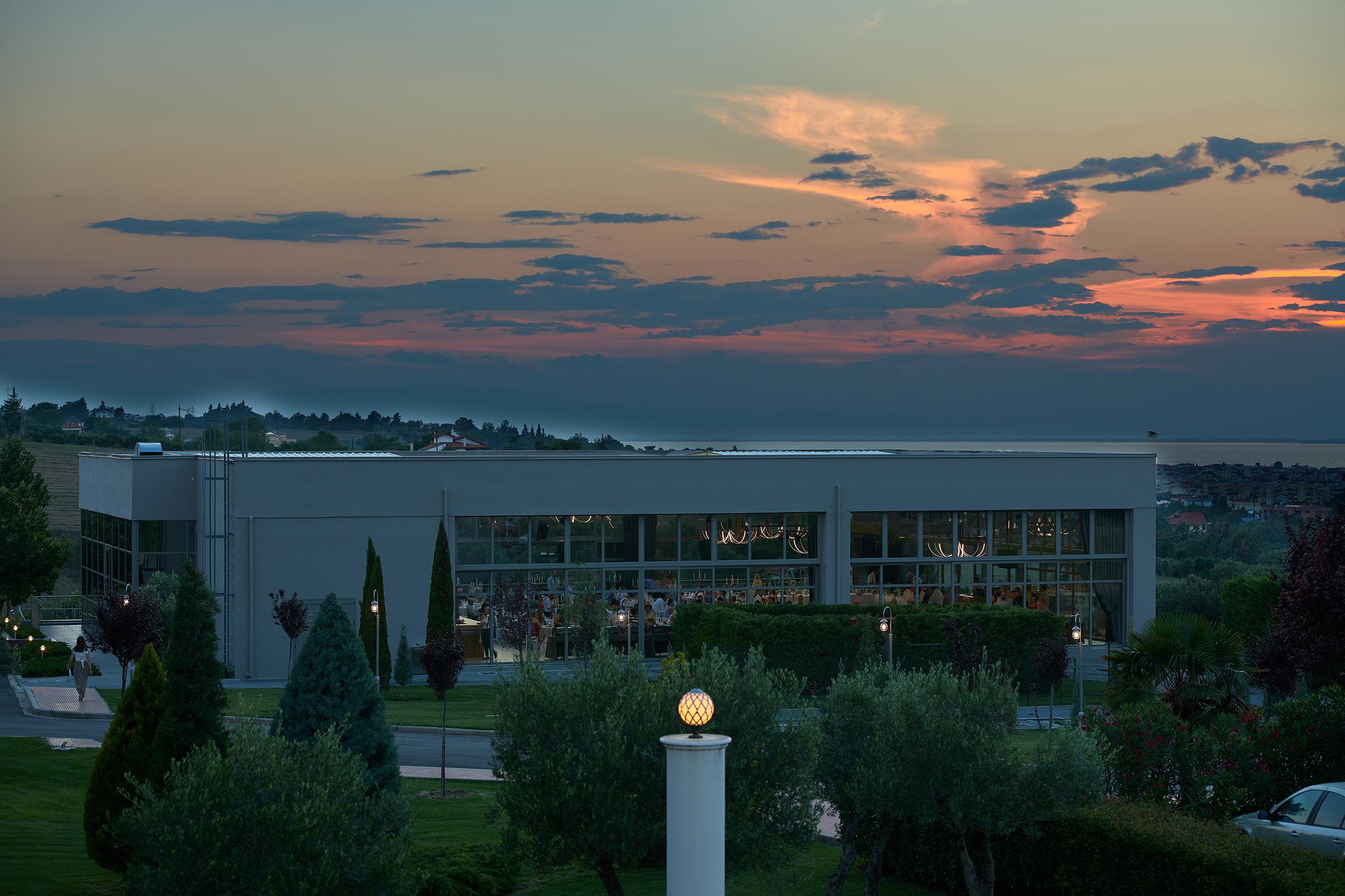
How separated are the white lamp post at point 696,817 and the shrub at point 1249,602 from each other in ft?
110

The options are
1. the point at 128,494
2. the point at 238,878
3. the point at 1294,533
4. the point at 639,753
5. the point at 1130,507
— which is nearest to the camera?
the point at 238,878

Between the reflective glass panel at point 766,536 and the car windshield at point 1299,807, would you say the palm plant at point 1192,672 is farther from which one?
the reflective glass panel at point 766,536

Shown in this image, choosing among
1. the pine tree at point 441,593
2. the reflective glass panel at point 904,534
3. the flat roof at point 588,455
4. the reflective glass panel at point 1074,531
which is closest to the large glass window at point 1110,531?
the reflective glass panel at point 1074,531

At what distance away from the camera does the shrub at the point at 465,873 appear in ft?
56.1

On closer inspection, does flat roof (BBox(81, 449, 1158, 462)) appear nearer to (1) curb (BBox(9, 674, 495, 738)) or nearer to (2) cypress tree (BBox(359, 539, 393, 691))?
(2) cypress tree (BBox(359, 539, 393, 691))

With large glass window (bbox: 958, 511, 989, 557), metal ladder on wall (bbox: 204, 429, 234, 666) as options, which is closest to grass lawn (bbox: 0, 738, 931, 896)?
metal ladder on wall (bbox: 204, 429, 234, 666)

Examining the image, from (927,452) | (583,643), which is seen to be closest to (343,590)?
(583,643)

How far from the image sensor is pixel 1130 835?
1523 cm

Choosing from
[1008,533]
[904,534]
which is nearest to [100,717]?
[904,534]

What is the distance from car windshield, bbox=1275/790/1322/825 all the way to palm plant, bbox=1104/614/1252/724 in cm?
471

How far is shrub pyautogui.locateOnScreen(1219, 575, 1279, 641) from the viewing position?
4103cm

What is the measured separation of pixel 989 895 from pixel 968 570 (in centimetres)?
2980

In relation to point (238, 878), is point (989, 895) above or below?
below

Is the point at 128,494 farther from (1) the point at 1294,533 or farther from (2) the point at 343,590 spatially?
(1) the point at 1294,533
